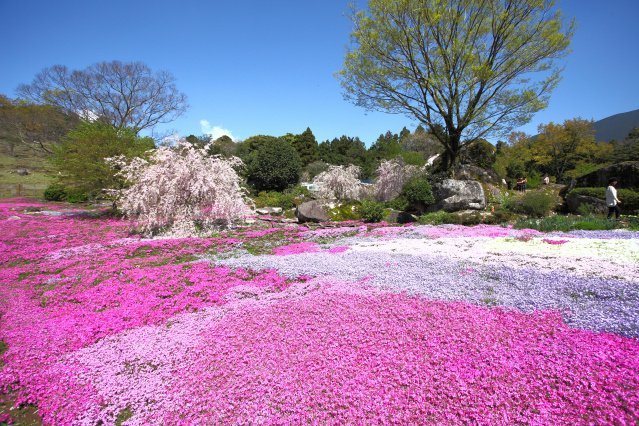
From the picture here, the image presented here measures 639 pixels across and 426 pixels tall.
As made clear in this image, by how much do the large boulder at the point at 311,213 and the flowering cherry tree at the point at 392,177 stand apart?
6316 millimetres

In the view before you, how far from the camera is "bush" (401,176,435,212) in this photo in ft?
53.4

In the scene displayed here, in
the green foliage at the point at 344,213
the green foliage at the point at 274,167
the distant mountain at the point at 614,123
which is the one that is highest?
the distant mountain at the point at 614,123

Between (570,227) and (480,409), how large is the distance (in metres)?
9.93

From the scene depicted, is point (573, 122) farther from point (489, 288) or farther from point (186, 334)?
point (186, 334)

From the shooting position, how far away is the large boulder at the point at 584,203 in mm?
13875

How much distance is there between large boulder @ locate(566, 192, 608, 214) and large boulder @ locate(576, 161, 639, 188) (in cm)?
200

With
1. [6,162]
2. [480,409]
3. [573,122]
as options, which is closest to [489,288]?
[480,409]

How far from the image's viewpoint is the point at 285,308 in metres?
4.91

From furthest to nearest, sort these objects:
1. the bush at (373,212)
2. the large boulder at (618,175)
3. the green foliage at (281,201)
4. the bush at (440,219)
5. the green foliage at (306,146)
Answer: the green foliage at (306,146)
the green foliage at (281,201)
the bush at (373,212)
the large boulder at (618,175)
the bush at (440,219)

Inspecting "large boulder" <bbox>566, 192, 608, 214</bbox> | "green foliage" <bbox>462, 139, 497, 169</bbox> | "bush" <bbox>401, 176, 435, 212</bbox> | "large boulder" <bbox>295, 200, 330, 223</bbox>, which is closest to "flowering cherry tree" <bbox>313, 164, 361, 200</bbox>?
"bush" <bbox>401, 176, 435, 212</bbox>

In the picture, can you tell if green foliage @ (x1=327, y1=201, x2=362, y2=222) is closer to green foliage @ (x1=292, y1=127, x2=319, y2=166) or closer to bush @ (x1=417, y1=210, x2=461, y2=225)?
bush @ (x1=417, y1=210, x2=461, y2=225)

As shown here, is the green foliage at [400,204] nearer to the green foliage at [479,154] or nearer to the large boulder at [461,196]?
the large boulder at [461,196]

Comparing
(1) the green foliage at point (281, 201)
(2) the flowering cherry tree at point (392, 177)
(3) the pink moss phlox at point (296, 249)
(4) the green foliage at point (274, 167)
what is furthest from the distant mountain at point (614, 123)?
(3) the pink moss phlox at point (296, 249)

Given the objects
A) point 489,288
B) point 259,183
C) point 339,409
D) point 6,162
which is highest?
point 6,162
